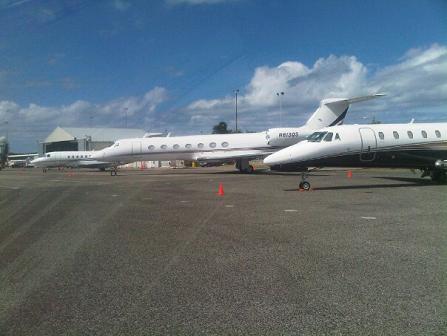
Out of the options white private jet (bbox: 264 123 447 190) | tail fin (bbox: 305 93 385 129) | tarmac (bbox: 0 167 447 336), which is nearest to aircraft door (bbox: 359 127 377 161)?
white private jet (bbox: 264 123 447 190)

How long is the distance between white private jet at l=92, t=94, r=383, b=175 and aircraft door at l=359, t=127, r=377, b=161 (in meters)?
16.2

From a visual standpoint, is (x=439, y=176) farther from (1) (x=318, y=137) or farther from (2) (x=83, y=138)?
(2) (x=83, y=138)

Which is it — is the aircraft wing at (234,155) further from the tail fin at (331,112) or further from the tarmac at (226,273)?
the tarmac at (226,273)

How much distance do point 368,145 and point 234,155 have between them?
18838 millimetres

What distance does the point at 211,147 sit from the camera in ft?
125

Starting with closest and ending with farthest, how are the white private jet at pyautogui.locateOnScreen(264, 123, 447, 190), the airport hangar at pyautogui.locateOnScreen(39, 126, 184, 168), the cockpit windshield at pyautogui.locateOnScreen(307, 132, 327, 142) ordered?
the white private jet at pyautogui.locateOnScreen(264, 123, 447, 190) < the cockpit windshield at pyautogui.locateOnScreen(307, 132, 327, 142) < the airport hangar at pyautogui.locateOnScreen(39, 126, 184, 168)

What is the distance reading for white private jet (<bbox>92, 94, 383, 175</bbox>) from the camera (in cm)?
3556

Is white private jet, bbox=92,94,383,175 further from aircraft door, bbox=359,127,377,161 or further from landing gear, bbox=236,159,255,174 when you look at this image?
aircraft door, bbox=359,127,377,161

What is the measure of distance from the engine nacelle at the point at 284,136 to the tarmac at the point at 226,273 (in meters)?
23.6

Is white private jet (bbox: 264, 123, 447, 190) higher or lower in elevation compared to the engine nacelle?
lower

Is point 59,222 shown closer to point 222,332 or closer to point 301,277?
point 301,277

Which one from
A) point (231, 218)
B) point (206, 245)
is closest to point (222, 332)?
point (206, 245)

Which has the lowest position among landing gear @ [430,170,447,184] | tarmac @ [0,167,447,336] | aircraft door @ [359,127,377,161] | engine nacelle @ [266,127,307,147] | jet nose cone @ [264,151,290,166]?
tarmac @ [0,167,447,336]

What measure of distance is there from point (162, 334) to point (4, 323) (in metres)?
1.62
